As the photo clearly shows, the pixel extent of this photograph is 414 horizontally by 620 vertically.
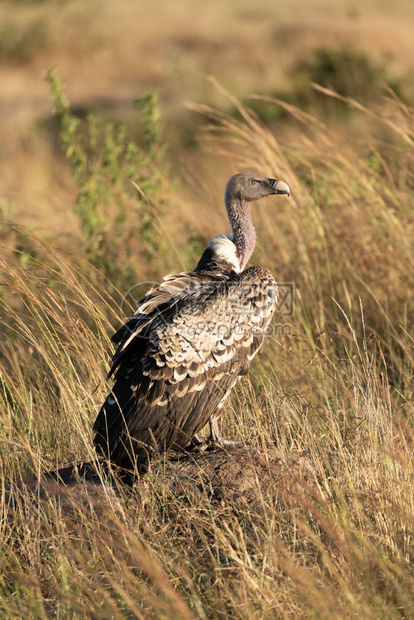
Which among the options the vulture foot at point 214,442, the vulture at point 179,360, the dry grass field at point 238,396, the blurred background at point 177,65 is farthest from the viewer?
the blurred background at point 177,65

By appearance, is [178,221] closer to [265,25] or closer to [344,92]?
[344,92]

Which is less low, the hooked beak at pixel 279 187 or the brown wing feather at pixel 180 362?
the hooked beak at pixel 279 187

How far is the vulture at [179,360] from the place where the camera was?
411 cm

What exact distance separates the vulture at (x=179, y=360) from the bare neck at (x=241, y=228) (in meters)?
0.63

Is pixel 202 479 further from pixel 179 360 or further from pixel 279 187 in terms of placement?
pixel 279 187

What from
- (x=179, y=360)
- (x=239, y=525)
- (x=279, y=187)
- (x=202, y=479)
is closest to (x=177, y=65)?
(x=279, y=187)

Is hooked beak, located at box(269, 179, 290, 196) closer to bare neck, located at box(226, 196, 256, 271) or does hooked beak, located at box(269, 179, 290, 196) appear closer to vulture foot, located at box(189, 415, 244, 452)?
bare neck, located at box(226, 196, 256, 271)

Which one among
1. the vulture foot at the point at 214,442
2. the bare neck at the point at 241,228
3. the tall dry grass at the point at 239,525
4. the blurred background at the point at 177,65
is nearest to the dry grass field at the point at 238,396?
the tall dry grass at the point at 239,525

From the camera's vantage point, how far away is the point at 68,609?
3.22 metres

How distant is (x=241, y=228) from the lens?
5273 millimetres

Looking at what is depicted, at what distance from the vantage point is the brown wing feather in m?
4.11

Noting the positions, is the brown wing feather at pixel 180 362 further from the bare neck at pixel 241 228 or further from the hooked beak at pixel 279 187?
the hooked beak at pixel 279 187

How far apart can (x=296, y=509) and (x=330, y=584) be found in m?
0.41

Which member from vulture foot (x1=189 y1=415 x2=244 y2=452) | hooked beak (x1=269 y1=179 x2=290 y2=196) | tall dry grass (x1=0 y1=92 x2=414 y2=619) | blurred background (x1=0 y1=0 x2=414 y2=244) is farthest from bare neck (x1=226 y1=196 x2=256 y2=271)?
blurred background (x1=0 y1=0 x2=414 y2=244)
